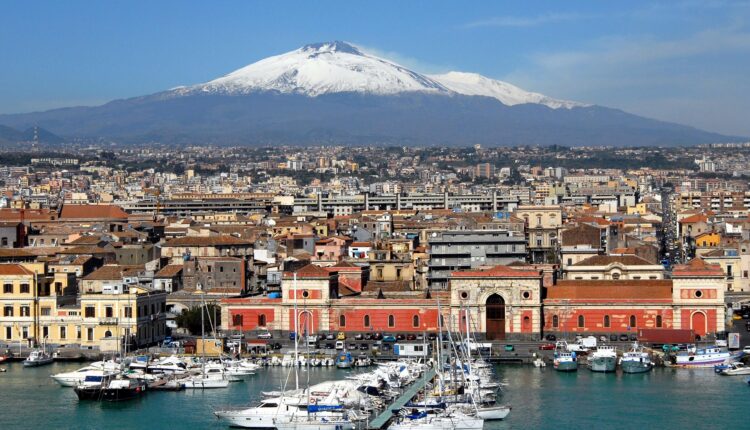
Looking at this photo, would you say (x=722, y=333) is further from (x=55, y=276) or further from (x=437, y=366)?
(x=55, y=276)

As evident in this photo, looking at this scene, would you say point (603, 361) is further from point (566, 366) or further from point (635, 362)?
point (566, 366)

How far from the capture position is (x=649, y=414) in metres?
37.5

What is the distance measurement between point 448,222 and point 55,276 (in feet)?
123

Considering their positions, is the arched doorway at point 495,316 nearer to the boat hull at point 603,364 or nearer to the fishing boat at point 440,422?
the boat hull at point 603,364

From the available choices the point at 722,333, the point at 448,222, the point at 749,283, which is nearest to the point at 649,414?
the point at 722,333

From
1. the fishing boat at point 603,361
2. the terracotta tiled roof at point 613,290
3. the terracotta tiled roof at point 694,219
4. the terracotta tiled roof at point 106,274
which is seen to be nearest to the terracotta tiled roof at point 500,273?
the terracotta tiled roof at point 613,290

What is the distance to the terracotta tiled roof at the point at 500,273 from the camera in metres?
49.6

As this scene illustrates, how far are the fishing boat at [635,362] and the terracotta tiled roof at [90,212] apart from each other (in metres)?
49.6

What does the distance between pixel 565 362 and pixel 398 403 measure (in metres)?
8.02

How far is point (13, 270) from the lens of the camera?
49.4 meters

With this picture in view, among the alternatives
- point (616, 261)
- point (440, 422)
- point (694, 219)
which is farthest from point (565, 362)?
point (694, 219)

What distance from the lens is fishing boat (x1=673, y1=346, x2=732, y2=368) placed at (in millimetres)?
45000

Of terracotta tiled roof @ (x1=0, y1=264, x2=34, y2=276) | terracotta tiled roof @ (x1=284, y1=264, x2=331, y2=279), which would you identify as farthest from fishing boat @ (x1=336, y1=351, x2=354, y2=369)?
terracotta tiled roof @ (x1=0, y1=264, x2=34, y2=276)

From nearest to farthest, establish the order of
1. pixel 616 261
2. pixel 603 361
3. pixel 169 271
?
pixel 603 361 < pixel 616 261 < pixel 169 271
